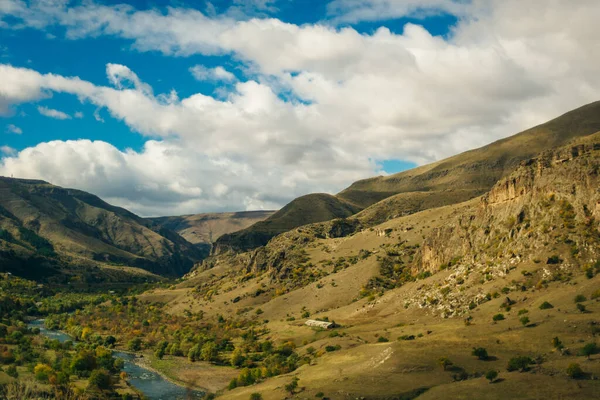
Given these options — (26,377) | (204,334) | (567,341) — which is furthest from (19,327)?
(567,341)

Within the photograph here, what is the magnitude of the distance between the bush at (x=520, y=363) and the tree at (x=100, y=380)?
59021 mm

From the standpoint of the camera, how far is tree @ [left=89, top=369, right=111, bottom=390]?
7544 cm

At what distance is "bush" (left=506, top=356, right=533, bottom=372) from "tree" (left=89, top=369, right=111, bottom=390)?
59021mm

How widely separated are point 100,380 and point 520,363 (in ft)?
199

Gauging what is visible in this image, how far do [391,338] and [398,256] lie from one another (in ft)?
218

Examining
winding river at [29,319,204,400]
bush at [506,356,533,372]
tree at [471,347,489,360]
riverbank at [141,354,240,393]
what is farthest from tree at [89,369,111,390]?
bush at [506,356,533,372]

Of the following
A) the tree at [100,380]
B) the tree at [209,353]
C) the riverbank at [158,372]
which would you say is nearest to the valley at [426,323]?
the tree at [209,353]

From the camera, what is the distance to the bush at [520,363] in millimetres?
55156

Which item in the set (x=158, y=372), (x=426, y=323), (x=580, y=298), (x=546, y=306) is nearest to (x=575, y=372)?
(x=546, y=306)

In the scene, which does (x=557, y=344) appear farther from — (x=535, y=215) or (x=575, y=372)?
(x=535, y=215)

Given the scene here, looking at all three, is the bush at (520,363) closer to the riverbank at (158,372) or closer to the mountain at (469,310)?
the mountain at (469,310)

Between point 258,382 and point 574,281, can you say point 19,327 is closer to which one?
point 258,382

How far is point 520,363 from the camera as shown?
55.5m

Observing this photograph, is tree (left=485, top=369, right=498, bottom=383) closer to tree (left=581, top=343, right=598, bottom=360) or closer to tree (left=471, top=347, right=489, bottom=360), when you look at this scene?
tree (left=471, top=347, right=489, bottom=360)
